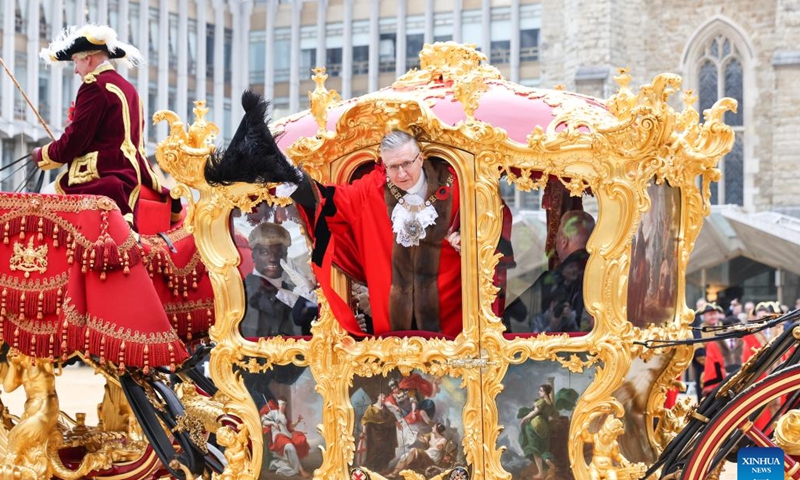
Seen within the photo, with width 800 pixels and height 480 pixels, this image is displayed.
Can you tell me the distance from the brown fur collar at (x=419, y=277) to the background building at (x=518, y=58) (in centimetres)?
1495

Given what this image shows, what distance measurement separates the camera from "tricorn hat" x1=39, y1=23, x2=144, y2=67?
310 inches

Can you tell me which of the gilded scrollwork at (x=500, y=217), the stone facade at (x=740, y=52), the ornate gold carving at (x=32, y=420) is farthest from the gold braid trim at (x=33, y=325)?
the stone facade at (x=740, y=52)

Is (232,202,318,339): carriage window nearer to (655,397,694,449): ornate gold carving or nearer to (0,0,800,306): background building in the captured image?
(655,397,694,449): ornate gold carving

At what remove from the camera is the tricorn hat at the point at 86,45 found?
787 centimetres

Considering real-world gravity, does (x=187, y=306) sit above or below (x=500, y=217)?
below

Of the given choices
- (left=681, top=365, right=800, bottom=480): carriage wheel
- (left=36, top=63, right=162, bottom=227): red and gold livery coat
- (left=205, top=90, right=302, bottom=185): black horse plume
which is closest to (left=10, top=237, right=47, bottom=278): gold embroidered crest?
(left=36, top=63, right=162, bottom=227): red and gold livery coat

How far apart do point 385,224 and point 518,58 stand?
33.9 meters

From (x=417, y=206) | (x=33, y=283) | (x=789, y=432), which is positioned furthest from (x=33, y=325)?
(x=789, y=432)

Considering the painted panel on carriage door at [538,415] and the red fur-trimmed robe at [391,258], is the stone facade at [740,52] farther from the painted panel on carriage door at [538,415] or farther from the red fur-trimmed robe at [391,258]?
the painted panel on carriage door at [538,415]

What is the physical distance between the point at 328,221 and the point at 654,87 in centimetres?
165

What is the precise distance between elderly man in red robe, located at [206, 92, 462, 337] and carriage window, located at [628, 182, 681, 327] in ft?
2.82

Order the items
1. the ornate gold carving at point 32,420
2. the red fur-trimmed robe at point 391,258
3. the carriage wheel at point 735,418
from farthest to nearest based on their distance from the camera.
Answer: the ornate gold carving at point 32,420
the red fur-trimmed robe at point 391,258
the carriage wheel at point 735,418

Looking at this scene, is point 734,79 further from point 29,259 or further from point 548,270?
point 548,270

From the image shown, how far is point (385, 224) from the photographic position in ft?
20.8
